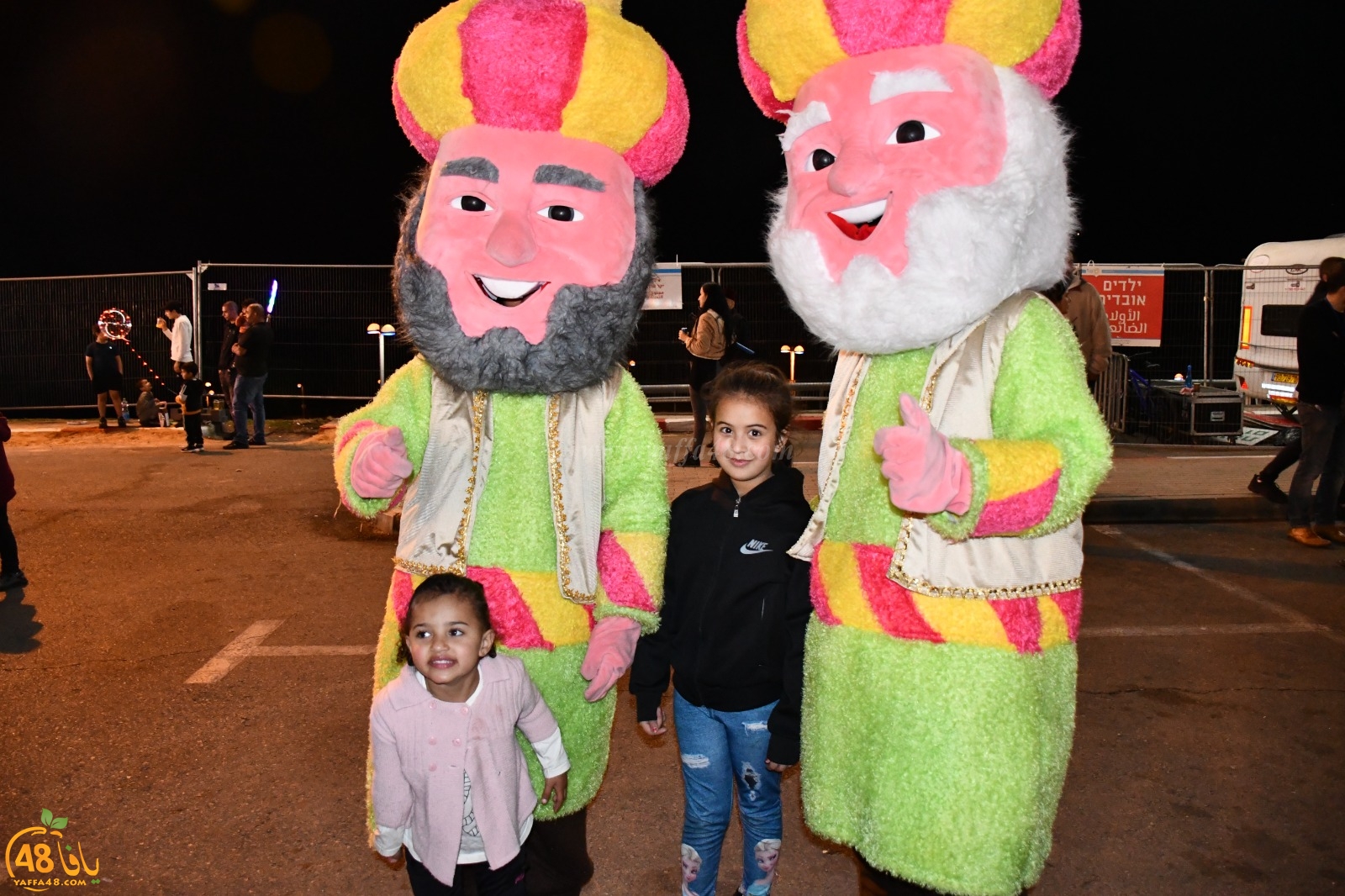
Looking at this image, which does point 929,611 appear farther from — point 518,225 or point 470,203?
point 470,203

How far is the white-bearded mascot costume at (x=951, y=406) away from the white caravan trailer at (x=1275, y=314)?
10497 millimetres

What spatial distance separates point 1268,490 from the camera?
7434 mm

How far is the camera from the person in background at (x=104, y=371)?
12148 millimetres

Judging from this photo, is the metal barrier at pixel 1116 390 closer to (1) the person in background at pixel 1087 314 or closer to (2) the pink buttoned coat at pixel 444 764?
(1) the person in background at pixel 1087 314

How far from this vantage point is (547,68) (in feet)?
7.45

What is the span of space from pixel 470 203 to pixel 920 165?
3.25ft

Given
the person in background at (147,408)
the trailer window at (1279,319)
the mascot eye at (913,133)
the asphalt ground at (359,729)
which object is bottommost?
the asphalt ground at (359,729)

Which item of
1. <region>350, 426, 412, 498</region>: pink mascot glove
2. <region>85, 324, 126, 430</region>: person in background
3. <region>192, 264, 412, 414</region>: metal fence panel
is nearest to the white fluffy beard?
<region>350, 426, 412, 498</region>: pink mascot glove

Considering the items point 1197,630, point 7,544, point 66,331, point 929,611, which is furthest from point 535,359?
point 66,331

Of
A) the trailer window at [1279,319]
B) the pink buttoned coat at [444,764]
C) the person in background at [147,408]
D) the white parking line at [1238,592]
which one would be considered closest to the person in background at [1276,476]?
the white parking line at [1238,592]

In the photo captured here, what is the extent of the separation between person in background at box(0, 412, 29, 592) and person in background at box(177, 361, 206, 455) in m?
4.87

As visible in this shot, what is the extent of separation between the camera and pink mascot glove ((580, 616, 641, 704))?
2311 mm

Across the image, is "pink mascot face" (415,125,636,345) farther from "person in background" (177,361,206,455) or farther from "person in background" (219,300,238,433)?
"person in background" (219,300,238,433)

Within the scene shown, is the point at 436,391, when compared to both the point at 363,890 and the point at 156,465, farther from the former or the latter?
the point at 156,465
